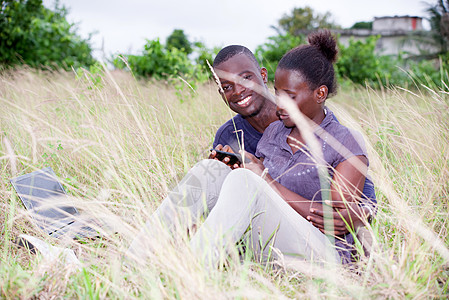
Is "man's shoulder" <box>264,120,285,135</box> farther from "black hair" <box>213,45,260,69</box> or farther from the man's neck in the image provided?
"black hair" <box>213,45,260,69</box>

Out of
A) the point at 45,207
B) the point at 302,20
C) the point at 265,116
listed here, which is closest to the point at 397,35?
the point at 302,20

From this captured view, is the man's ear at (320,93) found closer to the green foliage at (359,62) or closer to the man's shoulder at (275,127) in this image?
Result: the man's shoulder at (275,127)

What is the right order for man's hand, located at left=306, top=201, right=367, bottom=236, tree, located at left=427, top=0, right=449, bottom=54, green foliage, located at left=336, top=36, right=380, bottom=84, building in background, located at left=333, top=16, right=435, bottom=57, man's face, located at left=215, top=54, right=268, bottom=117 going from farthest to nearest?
1. building in background, located at left=333, top=16, right=435, bottom=57
2. tree, located at left=427, top=0, right=449, bottom=54
3. green foliage, located at left=336, top=36, right=380, bottom=84
4. man's face, located at left=215, top=54, right=268, bottom=117
5. man's hand, located at left=306, top=201, right=367, bottom=236

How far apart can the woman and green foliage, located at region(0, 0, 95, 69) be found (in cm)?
615

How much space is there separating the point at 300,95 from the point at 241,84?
470mm

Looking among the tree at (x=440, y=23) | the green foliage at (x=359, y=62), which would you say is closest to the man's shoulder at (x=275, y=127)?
the green foliage at (x=359, y=62)

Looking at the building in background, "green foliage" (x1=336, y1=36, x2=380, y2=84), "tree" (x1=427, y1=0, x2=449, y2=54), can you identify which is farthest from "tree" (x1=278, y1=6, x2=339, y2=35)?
"green foliage" (x1=336, y1=36, x2=380, y2=84)

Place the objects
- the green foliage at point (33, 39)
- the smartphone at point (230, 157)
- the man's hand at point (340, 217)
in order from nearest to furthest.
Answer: the man's hand at point (340, 217) < the smartphone at point (230, 157) < the green foliage at point (33, 39)

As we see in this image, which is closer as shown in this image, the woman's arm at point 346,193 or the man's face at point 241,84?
the woman's arm at point 346,193

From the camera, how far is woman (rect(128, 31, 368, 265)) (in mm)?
1533

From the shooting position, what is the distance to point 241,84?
227 centimetres

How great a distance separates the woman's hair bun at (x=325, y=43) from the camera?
79.3 inches

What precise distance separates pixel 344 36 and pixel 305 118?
26.5 meters

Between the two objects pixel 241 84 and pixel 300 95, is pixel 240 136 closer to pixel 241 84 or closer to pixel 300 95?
pixel 241 84
